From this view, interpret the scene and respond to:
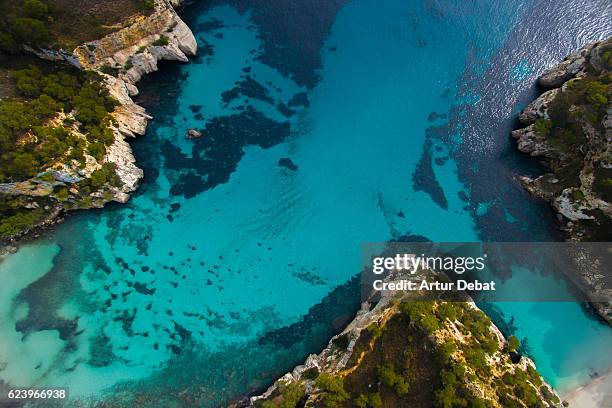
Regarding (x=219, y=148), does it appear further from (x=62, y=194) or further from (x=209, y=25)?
(x=209, y=25)

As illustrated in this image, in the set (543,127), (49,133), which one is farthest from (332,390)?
(543,127)

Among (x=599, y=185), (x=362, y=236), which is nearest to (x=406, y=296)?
Answer: (x=362, y=236)

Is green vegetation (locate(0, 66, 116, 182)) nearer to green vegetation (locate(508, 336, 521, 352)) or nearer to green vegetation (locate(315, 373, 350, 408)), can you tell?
green vegetation (locate(315, 373, 350, 408))

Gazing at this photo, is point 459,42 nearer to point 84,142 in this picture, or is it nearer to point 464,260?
point 464,260

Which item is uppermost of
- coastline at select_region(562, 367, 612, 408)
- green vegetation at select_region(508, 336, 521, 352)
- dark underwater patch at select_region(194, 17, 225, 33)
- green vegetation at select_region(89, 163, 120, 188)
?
dark underwater patch at select_region(194, 17, 225, 33)

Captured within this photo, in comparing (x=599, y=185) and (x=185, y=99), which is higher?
(x=185, y=99)

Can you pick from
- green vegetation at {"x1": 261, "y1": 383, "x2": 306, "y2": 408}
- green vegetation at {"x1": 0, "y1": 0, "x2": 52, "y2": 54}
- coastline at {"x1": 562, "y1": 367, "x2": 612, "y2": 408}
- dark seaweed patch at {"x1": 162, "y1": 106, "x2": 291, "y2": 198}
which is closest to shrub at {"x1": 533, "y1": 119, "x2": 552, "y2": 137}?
coastline at {"x1": 562, "y1": 367, "x2": 612, "y2": 408}

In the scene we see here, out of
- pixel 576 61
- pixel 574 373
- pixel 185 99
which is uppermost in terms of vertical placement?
pixel 576 61
